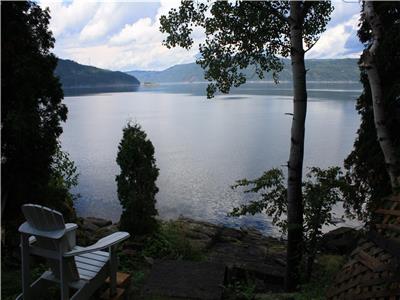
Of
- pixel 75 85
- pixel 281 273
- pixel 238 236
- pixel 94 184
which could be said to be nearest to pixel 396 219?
pixel 281 273

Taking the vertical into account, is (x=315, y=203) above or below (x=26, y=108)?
below

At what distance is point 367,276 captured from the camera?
3.95m

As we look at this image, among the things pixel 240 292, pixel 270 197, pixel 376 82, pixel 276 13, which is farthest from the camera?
pixel 270 197

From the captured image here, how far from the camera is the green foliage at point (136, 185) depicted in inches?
354

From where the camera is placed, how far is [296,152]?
7.12 metres

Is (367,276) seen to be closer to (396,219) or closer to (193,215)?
(396,219)

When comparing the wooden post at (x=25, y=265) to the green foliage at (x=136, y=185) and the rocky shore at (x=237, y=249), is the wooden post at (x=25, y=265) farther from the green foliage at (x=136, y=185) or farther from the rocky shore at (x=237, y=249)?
the green foliage at (x=136, y=185)

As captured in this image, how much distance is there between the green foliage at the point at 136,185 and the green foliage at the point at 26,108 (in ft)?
4.98

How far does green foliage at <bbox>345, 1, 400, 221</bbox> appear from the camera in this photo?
1006 cm

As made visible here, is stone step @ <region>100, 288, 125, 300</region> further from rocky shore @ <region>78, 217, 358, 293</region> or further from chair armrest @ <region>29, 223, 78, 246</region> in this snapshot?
chair armrest @ <region>29, 223, 78, 246</region>

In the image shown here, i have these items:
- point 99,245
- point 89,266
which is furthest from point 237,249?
point 99,245

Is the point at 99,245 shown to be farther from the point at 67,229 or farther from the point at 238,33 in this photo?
the point at 238,33

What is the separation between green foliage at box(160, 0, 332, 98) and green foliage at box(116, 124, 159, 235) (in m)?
2.16

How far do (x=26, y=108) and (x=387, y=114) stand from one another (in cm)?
853
